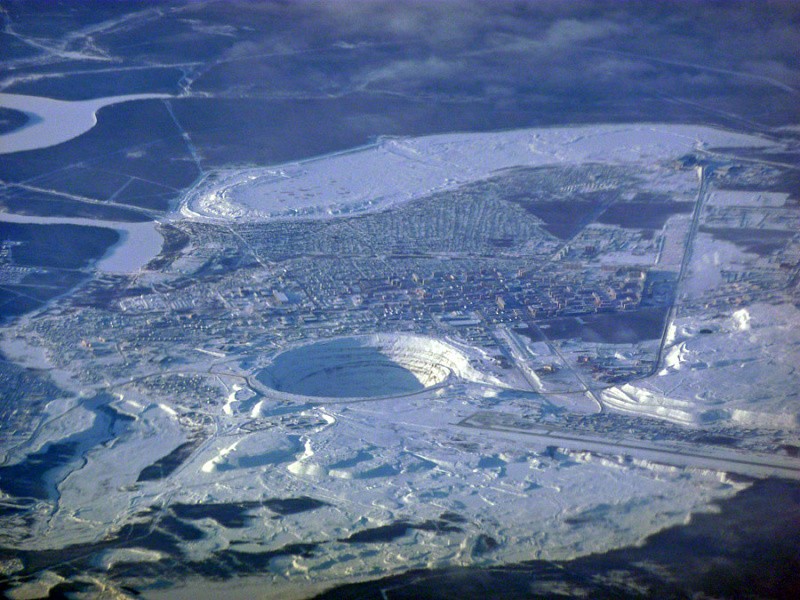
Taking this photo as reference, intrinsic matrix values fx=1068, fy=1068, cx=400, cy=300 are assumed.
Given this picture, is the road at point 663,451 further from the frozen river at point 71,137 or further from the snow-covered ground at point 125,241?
the frozen river at point 71,137

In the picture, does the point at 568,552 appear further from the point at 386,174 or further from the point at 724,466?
the point at 386,174

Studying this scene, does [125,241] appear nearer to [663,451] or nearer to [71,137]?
[71,137]

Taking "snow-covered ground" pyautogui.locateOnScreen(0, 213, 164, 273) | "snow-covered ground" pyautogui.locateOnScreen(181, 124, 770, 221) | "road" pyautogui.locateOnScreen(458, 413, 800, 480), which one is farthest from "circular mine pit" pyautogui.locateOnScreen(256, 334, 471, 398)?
"snow-covered ground" pyautogui.locateOnScreen(181, 124, 770, 221)

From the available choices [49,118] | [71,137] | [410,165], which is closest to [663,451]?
[410,165]

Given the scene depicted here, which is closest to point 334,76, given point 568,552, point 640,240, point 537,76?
point 537,76

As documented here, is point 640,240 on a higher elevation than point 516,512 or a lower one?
higher

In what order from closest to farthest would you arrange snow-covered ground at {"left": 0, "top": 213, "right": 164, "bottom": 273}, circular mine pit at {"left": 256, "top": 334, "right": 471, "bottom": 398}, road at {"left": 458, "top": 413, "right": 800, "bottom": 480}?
1. road at {"left": 458, "top": 413, "right": 800, "bottom": 480}
2. circular mine pit at {"left": 256, "top": 334, "right": 471, "bottom": 398}
3. snow-covered ground at {"left": 0, "top": 213, "right": 164, "bottom": 273}

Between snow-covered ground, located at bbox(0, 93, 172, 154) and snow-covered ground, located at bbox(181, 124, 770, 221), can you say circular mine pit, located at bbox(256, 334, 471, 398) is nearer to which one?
snow-covered ground, located at bbox(181, 124, 770, 221)

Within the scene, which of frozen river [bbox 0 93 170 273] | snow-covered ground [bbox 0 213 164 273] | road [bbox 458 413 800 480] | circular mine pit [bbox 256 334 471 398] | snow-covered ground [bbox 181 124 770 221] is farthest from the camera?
snow-covered ground [bbox 181 124 770 221]

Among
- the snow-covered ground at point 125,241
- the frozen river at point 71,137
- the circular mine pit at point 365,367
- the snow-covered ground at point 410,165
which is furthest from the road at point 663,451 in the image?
the snow-covered ground at point 410,165
